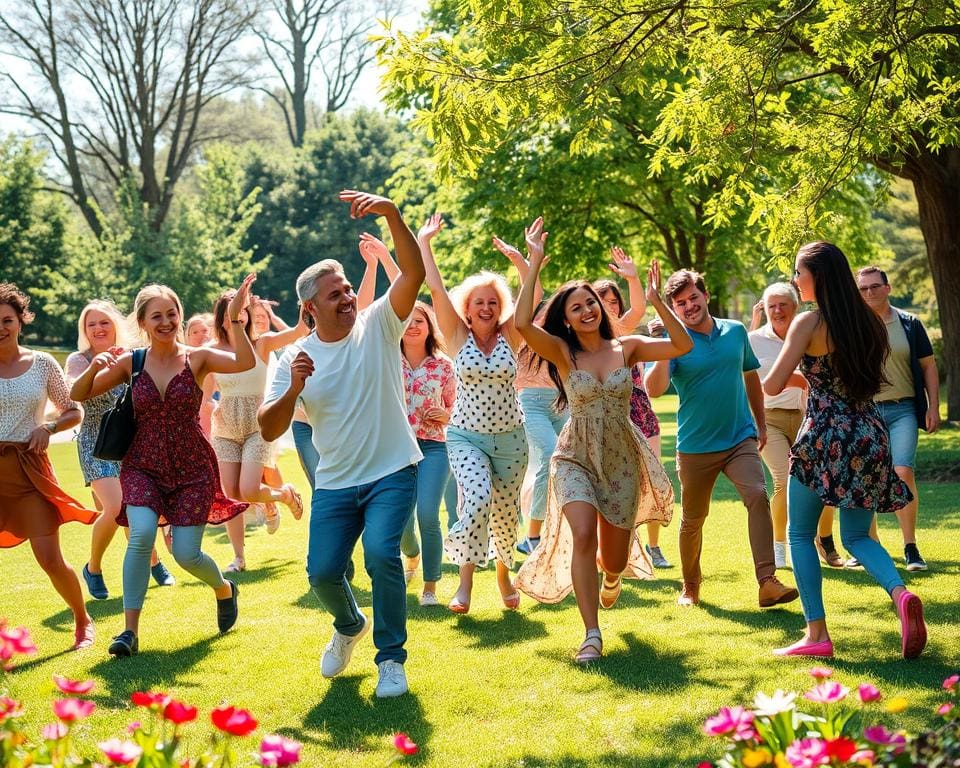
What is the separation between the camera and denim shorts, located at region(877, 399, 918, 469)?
873cm

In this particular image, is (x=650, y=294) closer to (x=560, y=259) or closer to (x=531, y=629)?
(x=531, y=629)

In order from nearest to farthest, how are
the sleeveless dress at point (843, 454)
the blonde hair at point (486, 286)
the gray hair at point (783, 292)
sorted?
the sleeveless dress at point (843, 454)
the blonde hair at point (486, 286)
the gray hair at point (783, 292)

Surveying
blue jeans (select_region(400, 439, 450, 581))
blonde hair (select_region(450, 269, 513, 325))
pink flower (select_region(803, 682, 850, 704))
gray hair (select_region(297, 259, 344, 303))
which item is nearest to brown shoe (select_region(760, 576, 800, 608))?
blue jeans (select_region(400, 439, 450, 581))

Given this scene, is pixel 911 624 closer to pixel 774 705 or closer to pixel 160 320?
pixel 774 705

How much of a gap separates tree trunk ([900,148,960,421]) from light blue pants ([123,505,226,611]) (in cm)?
1318

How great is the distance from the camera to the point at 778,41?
8859 mm

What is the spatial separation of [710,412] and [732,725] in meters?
4.74

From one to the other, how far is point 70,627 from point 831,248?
18.8ft

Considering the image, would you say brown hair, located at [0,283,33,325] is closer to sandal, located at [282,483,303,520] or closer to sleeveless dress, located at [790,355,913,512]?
sandal, located at [282,483,303,520]

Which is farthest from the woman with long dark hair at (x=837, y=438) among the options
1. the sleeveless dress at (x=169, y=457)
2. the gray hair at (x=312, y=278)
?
the sleeveless dress at (x=169, y=457)

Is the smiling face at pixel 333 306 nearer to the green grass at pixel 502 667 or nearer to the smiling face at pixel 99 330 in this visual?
the green grass at pixel 502 667

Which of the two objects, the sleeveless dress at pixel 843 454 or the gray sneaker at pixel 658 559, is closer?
the sleeveless dress at pixel 843 454

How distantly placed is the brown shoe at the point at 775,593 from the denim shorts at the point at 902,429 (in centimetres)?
209

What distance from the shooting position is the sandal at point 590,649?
6.42 m
